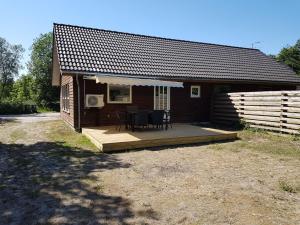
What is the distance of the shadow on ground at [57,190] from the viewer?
13.5ft

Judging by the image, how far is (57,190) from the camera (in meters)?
5.23

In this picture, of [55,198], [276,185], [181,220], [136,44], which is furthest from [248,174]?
[136,44]

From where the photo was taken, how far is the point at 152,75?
1352 cm

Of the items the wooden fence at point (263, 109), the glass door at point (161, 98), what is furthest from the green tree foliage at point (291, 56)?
the glass door at point (161, 98)

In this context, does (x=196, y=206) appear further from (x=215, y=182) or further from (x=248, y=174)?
(x=248, y=174)

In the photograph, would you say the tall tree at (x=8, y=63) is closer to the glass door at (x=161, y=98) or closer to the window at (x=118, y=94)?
the window at (x=118, y=94)

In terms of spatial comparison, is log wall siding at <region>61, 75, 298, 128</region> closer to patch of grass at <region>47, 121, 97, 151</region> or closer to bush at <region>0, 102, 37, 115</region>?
patch of grass at <region>47, 121, 97, 151</region>

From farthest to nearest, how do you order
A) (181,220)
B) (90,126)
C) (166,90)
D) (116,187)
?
(166,90), (90,126), (116,187), (181,220)

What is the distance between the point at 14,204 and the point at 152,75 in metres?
9.78

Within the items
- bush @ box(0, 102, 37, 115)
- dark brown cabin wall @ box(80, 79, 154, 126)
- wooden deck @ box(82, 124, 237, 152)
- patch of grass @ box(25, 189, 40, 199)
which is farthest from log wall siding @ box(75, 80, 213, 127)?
bush @ box(0, 102, 37, 115)

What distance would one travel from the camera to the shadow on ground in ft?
13.5

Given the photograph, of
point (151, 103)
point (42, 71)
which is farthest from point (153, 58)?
point (42, 71)

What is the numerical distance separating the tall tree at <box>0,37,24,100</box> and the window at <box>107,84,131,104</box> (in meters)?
46.3

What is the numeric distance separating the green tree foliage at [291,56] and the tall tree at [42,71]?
3826cm
